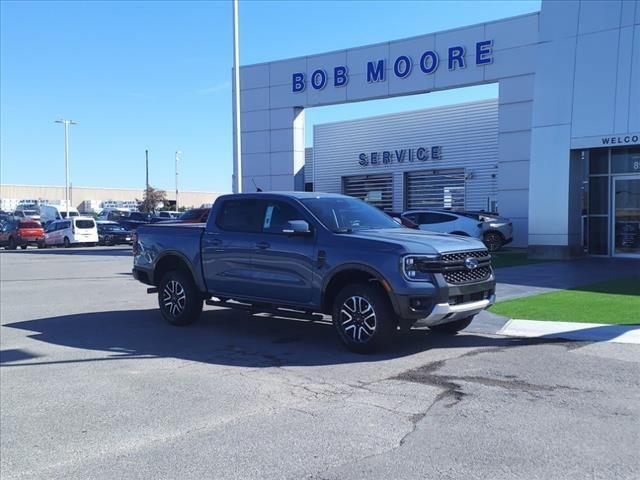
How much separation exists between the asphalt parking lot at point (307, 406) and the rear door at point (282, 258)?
734 millimetres

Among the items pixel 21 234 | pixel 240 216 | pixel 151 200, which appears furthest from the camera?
pixel 151 200

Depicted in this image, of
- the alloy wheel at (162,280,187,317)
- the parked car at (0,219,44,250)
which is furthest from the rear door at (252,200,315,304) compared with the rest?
the parked car at (0,219,44,250)

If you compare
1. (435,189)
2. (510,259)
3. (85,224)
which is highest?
(435,189)

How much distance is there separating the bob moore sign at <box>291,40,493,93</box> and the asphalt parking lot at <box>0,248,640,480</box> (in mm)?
18529

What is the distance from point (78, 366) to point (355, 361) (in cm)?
332

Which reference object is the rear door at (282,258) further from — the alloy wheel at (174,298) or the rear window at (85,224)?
the rear window at (85,224)

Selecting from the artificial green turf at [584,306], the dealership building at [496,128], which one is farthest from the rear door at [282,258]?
the dealership building at [496,128]

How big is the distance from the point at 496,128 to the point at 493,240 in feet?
26.5

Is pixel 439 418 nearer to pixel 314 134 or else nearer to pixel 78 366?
pixel 78 366

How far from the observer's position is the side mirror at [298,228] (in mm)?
8180

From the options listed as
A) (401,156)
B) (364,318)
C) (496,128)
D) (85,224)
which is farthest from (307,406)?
(85,224)

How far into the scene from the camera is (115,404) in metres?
6.12

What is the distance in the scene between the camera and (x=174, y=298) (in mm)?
10133

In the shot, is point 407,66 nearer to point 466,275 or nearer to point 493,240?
point 493,240
